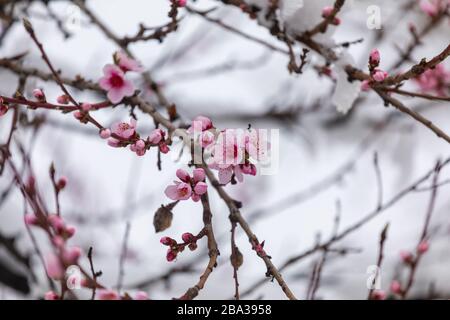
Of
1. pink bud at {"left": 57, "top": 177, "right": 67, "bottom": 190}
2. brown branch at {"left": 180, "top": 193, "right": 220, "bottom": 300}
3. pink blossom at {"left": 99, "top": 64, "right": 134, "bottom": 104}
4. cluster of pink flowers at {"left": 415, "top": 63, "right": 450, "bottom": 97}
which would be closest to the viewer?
brown branch at {"left": 180, "top": 193, "right": 220, "bottom": 300}

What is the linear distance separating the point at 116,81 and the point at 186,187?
29cm

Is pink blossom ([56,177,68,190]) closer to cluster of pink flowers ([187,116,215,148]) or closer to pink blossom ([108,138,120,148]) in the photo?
pink blossom ([108,138,120,148])

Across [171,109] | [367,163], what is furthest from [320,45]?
[367,163]

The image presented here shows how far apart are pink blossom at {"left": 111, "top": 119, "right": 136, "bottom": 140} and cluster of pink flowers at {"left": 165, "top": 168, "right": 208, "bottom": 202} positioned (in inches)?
4.9

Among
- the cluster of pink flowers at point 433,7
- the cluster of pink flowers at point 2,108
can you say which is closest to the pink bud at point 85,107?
the cluster of pink flowers at point 2,108

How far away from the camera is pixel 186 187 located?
42.6 inches

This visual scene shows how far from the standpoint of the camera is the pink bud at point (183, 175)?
3.54ft

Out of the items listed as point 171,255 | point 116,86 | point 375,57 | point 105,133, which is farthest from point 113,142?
point 375,57

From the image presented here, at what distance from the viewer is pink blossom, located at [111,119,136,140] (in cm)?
106

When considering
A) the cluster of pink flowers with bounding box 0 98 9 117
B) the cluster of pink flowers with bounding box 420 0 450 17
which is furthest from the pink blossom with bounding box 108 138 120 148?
the cluster of pink flowers with bounding box 420 0 450 17

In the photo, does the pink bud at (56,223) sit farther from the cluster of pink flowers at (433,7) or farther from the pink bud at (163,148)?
the cluster of pink flowers at (433,7)
